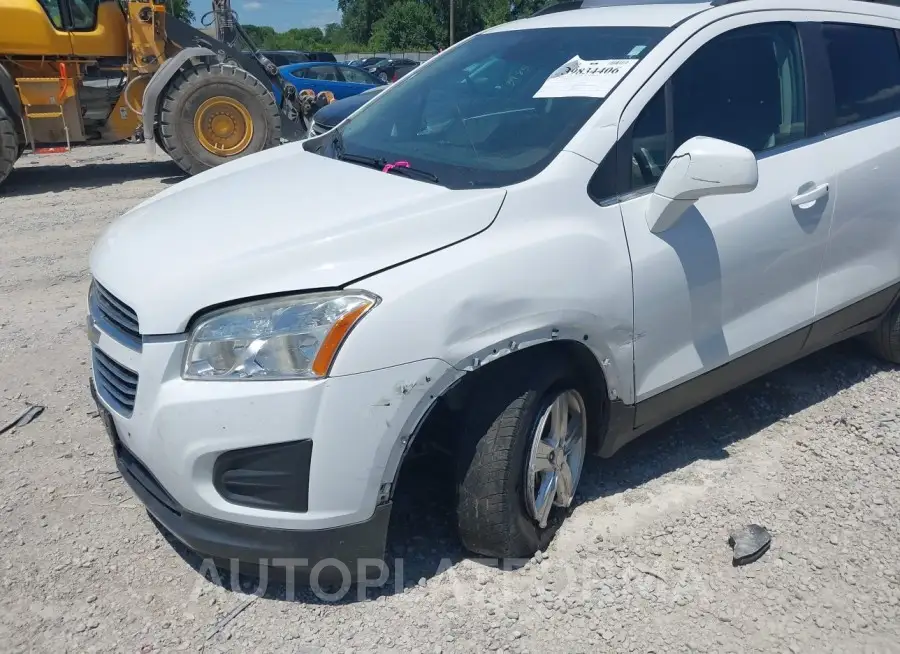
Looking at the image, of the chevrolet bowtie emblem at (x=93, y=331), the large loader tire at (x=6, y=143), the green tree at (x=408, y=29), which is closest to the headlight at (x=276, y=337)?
the chevrolet bowtie emblem at (x=93, y=331)

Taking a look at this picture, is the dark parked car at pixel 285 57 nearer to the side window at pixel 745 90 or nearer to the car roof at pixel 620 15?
the car roof at pixel 620 15

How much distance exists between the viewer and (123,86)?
962 centimetres

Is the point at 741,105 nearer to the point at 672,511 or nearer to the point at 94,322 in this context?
the point at 672,511

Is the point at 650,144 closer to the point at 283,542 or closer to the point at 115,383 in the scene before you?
the point at 283,542

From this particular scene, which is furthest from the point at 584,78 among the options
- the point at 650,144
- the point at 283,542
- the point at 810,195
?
the point at 283,542

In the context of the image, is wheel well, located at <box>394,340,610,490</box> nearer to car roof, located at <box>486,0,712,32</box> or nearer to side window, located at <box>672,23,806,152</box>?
side window, located at <box>672,23,806,152</box>

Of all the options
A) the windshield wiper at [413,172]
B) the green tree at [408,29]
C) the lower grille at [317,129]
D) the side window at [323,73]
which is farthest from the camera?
the green tree at [408,29]

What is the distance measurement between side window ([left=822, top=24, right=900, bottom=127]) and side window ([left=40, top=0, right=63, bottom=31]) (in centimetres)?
898

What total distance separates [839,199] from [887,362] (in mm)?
1368

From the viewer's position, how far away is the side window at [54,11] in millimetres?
9031

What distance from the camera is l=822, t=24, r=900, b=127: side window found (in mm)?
3305

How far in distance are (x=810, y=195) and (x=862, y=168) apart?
424 millimetres

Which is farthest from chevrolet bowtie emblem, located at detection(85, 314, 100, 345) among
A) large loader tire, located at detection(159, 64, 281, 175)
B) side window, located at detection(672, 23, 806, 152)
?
large loader tire, located at detection(159, 64, 281, 175)

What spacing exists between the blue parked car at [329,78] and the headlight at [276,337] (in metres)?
12.0
